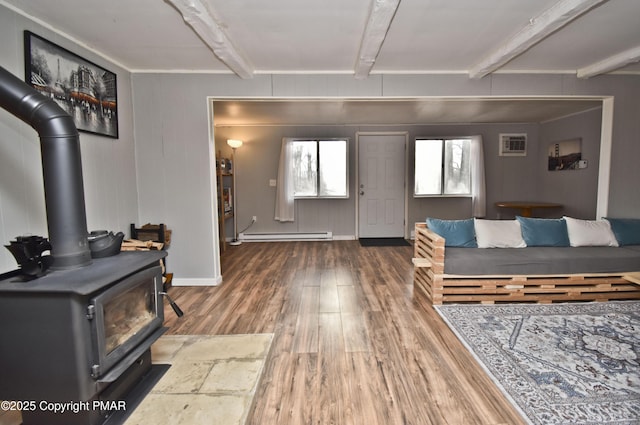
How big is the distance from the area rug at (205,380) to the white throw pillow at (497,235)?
7.70 ft

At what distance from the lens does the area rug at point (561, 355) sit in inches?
61.7

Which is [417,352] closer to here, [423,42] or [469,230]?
[469,230]

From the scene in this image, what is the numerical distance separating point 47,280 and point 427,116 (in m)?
5.26

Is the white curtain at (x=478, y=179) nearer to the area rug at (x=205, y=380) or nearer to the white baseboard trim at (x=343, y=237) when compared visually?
the white baseboard trim at (x=343, y=237)

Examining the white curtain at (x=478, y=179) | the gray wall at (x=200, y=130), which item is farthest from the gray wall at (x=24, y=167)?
the white curtain at (x=478, y=179)

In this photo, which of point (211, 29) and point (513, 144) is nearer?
point (211, 29)

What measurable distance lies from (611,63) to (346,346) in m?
3.78

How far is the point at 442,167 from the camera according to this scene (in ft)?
19.5

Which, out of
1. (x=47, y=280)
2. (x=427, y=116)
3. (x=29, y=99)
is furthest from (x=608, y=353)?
(x=427, y=116)

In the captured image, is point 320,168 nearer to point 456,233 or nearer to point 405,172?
point 405,172

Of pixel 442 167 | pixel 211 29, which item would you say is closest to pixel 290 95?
pixel 211 29

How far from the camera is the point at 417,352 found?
2.09m

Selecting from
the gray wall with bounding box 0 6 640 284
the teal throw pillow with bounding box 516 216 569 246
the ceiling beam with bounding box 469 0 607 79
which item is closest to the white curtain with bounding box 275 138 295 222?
the gray wall with bounding box 0 6 640 284

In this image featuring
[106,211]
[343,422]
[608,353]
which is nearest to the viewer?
[343,422]
